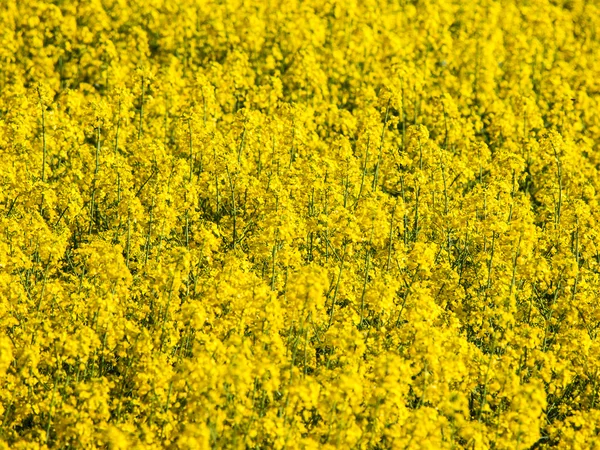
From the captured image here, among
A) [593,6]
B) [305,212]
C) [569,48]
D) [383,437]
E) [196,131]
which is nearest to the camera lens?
[383,437]

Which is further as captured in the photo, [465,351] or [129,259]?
[129,259]

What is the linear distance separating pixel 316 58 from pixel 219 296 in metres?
7.22

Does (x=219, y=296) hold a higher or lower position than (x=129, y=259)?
higher

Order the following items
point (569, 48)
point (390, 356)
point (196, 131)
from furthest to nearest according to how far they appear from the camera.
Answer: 1. point (569, 48)
2. point (196, 131)
3. point (390, 356)

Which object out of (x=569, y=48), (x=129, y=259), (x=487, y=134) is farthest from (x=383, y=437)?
(x=569, y=48)

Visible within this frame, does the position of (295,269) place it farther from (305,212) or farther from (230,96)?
(230,96)

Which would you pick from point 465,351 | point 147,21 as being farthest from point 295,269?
point 147,21

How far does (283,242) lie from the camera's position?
8.86m

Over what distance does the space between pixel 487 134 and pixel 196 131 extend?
15.3 feet

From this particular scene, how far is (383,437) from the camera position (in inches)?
289

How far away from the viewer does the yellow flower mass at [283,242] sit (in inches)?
273

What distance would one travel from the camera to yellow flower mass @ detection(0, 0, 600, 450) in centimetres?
692

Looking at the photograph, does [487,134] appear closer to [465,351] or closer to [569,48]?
[569,48]

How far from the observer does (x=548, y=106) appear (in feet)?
48.1
